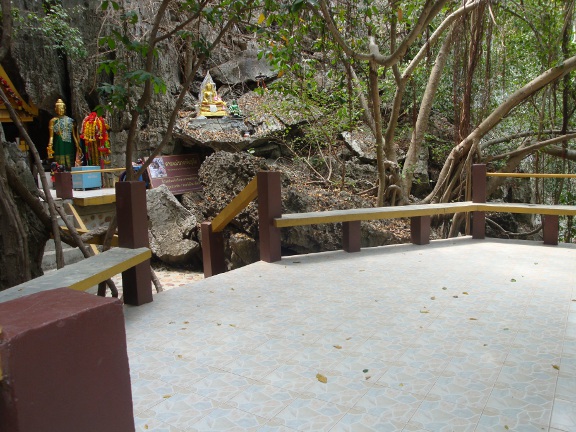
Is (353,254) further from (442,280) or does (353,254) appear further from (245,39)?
(245,39)

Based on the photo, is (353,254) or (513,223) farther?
(513,223)

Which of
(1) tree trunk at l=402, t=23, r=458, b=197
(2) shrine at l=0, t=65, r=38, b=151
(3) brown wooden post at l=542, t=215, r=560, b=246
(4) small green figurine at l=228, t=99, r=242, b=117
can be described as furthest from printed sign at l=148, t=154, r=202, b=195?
(3) brown wooden post at l=542, t=215, r=560, b=246

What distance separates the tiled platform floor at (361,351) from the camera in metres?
2.06

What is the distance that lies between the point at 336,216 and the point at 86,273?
2.71 metres

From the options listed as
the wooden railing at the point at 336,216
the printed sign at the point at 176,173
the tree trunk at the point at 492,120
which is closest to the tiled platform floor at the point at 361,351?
the wooden railing at the point at 336,216

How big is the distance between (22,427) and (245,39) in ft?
42.6

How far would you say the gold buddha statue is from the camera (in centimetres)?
1184

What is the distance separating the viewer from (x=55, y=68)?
1213 centimetres

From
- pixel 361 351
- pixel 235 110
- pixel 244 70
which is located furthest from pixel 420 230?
pixel 244 70

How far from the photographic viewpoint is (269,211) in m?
4.80

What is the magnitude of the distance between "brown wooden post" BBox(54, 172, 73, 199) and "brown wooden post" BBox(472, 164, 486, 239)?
744cm

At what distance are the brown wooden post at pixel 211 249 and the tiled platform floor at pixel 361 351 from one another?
4.93ft

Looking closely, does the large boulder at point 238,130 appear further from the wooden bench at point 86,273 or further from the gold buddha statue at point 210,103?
the wooden bench at point 86,273

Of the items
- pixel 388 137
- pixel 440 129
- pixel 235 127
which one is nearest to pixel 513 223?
pixel 440 129
